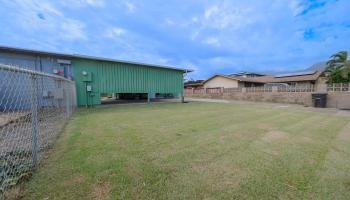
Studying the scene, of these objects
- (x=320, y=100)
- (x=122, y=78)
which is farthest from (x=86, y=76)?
(x=320, y=100)

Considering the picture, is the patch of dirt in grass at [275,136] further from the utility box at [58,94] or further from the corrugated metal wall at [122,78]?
the corrugated metal wall at [122,78]

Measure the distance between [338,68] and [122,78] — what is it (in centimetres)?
2347

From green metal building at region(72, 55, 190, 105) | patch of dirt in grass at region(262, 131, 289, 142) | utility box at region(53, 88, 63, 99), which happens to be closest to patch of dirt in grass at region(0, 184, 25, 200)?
patch of dirt in grass at region(262, 131, 289, 142)

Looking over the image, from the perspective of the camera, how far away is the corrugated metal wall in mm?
10844

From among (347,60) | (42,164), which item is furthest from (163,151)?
(347,60)

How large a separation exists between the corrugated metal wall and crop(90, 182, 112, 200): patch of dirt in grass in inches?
404

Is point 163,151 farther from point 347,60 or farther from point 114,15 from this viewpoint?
point 347,60

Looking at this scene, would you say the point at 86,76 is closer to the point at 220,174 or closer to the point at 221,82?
the point at 220,174

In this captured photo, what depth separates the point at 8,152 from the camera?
296 cm

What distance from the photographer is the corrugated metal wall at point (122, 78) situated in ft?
35.6

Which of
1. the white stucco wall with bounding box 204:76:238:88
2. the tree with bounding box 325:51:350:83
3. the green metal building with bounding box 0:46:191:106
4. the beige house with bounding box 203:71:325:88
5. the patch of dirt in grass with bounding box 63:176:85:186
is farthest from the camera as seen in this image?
the white stucco wall with bounding box 204:76:238:88

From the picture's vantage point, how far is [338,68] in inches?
738

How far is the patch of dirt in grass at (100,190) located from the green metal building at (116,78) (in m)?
10.2

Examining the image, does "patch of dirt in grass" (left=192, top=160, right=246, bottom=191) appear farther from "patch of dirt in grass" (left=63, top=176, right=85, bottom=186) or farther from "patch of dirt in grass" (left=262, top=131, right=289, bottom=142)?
"patch of dirt in grass" (left=262, top=131, right=289, bottom=142)
